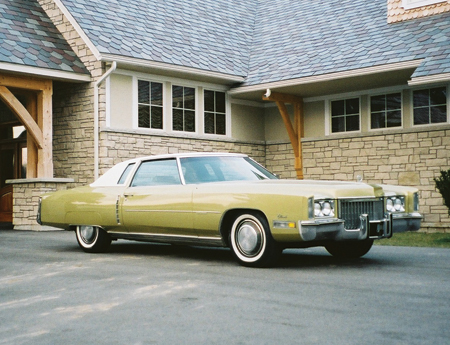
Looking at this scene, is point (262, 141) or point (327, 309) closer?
point (327, 309)

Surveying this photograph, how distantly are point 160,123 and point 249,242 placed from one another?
9.51 m

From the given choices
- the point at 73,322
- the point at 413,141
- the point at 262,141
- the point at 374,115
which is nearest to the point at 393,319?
the point at 73,322

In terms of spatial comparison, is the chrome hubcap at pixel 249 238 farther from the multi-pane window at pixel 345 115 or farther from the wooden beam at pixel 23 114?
the multi-pane window at pixel 345 115

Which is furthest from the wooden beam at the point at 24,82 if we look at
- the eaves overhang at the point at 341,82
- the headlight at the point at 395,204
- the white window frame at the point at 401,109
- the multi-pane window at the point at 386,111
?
the headlight at the point at 395,204

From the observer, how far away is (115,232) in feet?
29.6

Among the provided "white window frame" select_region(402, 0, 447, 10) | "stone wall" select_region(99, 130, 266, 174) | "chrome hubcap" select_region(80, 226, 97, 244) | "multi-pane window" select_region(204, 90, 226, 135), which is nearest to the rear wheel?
"chrome hubcap" select_region(80, 226, 97, 244)

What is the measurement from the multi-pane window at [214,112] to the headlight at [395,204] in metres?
10.3

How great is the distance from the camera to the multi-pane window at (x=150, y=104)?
16.0 meters

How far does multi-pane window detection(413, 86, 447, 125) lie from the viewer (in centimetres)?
1524

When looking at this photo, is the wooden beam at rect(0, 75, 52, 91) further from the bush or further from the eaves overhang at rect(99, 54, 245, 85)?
the bush

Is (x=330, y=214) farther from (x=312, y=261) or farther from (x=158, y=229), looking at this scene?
(x=158, y=229)

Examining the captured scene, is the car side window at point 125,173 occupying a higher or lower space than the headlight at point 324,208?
higher

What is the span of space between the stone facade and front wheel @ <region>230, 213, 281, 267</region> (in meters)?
11.0

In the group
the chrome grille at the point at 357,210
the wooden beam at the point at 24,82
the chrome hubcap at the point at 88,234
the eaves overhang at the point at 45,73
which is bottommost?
the chrome hubcap at the point at 88,234
